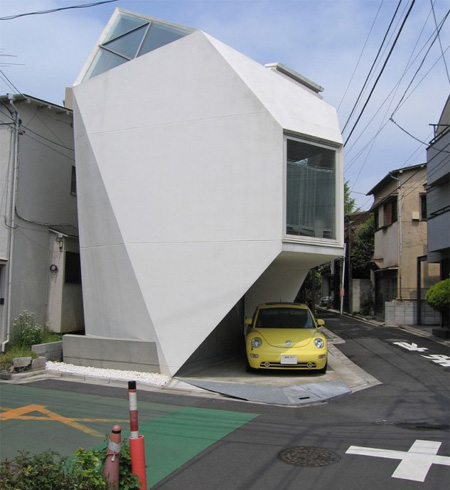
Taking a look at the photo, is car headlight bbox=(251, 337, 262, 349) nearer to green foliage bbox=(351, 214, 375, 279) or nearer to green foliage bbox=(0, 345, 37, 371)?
green foliage bbox=(0, 345, 37, 371)

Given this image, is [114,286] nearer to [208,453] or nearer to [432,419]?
[208,453]

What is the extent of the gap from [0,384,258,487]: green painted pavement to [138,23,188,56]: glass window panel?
25.3ft

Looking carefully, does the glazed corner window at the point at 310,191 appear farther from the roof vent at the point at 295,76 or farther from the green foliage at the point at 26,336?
the green foliage at the point at 26,336

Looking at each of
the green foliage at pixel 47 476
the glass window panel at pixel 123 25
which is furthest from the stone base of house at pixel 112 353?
the glass window panel at pixel 123 25

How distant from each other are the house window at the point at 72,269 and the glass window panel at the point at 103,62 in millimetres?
4840

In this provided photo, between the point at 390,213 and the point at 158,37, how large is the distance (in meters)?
18.9

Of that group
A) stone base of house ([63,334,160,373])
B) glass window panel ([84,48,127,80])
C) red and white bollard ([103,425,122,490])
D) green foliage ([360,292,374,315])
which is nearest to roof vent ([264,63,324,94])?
glass window panel ([84,48,127,80])

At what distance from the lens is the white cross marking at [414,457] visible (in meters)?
4.62

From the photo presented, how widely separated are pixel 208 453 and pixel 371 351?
30.8ft

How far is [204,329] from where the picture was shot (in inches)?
372

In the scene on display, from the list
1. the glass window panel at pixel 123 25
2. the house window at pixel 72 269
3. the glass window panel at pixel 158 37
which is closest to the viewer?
the glass window panel at pixel 158 37

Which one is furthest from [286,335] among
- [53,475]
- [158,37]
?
[158,37]

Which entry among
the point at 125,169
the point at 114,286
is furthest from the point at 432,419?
the point at 125,169

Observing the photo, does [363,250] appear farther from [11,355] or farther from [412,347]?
[11,355]
